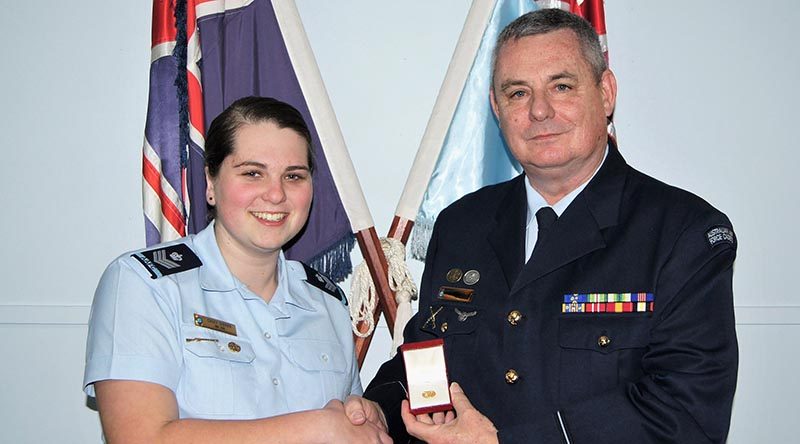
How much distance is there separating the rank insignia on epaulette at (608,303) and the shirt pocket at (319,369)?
69 centimetres

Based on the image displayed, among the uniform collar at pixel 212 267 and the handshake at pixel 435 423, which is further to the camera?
the uniform collar at pixel 212 267

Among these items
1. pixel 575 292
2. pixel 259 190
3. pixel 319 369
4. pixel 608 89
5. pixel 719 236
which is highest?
pixel 608 89

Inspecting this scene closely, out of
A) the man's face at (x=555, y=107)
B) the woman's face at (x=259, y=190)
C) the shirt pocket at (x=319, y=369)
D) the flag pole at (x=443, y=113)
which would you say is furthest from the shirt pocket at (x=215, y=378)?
the flag pole at (x=443, y=113)

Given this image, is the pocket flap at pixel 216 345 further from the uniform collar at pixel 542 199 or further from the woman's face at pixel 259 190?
the uniform collar at pixel 542 199

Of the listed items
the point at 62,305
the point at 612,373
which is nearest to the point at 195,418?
the point at 612,373

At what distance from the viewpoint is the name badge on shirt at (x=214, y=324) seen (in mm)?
1914

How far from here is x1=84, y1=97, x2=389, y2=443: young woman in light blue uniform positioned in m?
1.76

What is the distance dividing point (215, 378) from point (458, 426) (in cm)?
60

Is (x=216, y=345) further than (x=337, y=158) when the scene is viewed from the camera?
No

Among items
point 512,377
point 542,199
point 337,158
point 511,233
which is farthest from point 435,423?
point 337,158

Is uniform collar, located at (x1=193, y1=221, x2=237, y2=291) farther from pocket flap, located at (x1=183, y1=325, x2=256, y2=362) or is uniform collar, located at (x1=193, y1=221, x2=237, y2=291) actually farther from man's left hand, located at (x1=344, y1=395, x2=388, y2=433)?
man's left hand, located at (x1=344, y1=395, x2=388, y2=433)

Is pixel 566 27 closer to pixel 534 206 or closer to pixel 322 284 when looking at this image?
pixel 534 206

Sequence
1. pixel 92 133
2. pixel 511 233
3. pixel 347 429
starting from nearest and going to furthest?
pixel 347 429 < pixel 511 233 < pixel 92 133

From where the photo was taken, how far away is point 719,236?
5.44 feet
